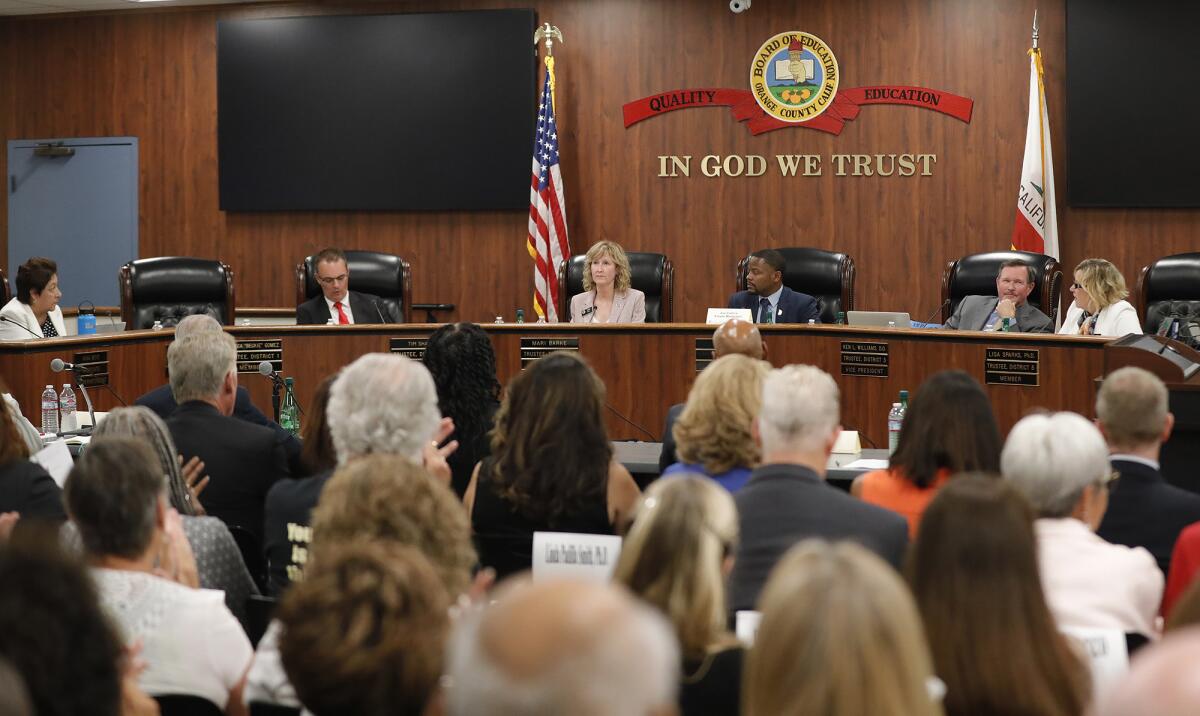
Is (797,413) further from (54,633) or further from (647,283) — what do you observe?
(647,283)

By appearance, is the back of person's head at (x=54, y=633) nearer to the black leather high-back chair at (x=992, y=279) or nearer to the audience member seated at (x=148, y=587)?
the audience member seated at (x=148, y=587)

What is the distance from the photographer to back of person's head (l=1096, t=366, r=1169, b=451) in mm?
3230

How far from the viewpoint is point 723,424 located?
3275 millimetres

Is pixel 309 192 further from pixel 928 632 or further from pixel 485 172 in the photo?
pixel 928 632

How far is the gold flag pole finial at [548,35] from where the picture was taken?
9.26 metres

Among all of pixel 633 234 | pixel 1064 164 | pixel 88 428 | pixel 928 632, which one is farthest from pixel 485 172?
pixel 928 632

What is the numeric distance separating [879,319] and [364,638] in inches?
226

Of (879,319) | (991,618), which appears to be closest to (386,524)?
(991,618)

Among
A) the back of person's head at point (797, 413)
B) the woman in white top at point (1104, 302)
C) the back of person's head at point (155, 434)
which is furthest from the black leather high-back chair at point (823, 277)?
the back of person's head at point (155, 434)

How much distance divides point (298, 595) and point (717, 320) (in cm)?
555

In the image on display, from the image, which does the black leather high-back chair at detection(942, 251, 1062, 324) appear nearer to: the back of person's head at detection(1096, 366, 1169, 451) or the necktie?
the necktie

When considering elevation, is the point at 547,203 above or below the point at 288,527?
above

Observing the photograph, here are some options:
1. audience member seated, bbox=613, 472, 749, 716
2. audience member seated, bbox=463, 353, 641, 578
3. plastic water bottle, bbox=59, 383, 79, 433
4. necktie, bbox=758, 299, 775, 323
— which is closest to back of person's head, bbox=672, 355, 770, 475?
audience member seated, bbox=463, 353, 641, 578

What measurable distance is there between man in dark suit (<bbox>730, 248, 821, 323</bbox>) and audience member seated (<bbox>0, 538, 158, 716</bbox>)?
19.8ft
